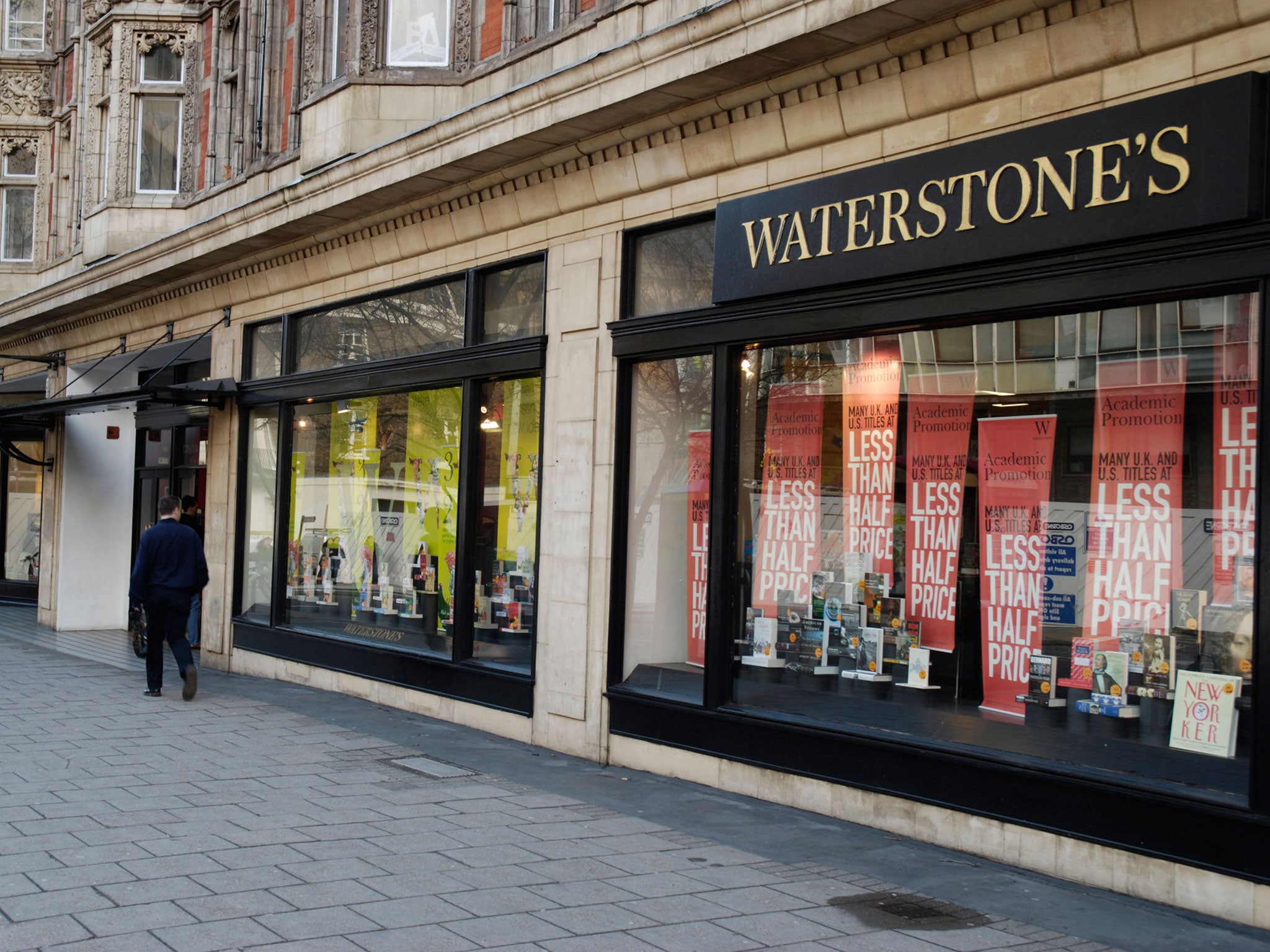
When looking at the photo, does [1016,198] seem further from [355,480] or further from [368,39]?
[355,480]

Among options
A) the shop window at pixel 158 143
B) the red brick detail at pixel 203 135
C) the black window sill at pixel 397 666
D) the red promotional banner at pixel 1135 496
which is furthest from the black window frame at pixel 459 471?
the shop window at pixel 158 143

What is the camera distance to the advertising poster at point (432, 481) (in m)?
10.7

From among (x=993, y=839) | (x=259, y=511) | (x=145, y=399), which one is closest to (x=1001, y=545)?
(x=993, y=839)

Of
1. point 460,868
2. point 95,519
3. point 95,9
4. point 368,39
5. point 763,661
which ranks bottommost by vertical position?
point 460,868

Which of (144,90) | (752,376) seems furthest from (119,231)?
(752,376)

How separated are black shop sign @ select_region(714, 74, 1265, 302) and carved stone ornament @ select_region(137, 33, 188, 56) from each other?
11889 millimetres

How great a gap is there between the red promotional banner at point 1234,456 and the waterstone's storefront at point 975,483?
0.02 m

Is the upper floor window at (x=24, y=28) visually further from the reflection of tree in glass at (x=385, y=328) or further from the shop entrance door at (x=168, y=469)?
the reflection of tree in glass at (x=385, y=328)

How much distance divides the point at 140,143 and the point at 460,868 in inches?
576

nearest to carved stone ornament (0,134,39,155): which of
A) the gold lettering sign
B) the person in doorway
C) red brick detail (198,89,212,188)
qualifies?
red brick detail (198,89,212,188)

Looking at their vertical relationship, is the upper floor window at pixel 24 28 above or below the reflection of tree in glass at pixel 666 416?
above

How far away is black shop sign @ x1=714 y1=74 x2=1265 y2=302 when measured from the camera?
529cm

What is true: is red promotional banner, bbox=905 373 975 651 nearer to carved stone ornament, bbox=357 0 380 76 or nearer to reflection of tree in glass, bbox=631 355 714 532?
reflection of tree in glass, bbox=631 355 714 532

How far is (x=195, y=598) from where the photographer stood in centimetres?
1455
